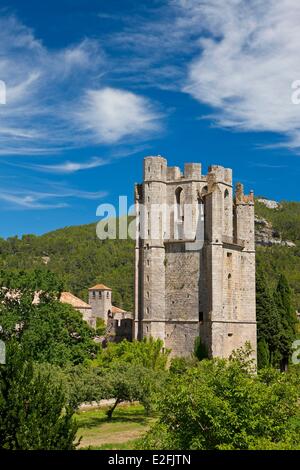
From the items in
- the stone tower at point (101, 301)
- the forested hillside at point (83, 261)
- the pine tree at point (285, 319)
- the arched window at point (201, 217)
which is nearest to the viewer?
the arched window at point (201, 217)

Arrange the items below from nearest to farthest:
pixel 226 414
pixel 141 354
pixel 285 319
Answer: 1. pixel 226 414
2. pixel 141 354
3. pixel 285 319

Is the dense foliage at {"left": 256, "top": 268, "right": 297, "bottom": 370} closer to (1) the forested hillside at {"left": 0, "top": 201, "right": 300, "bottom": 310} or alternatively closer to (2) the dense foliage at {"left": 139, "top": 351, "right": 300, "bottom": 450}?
(2) the dense foliage at {"left": 139, "top": 351, "right": 300, "bottom": 450}

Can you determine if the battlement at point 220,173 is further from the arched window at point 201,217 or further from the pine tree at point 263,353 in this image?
the pine tree at point 263,353

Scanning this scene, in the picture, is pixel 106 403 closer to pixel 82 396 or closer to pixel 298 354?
pixel 82 396

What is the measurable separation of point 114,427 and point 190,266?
75.4 ft

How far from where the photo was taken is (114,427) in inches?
1695

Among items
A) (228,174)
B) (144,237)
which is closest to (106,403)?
(144,237)

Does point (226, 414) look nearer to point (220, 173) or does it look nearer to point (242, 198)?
point (220, 173)

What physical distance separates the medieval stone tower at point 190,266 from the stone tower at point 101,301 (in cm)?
4748

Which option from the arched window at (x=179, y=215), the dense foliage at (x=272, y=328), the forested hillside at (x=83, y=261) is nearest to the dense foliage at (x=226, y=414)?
the arched window at (x=179, y=215)

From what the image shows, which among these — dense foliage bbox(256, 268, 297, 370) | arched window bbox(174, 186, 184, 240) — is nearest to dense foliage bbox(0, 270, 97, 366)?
arched window bbox(174, 186, 184, 240)

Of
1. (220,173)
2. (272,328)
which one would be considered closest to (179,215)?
(220,173)

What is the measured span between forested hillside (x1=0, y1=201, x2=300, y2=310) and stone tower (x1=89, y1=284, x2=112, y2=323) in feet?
69.7

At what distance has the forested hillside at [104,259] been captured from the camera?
140250 millimetres
